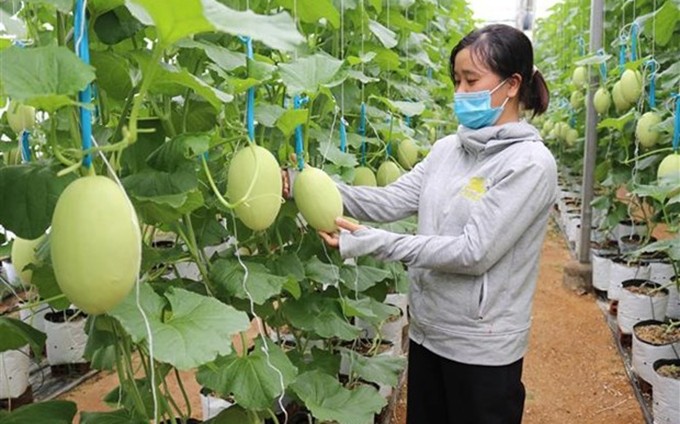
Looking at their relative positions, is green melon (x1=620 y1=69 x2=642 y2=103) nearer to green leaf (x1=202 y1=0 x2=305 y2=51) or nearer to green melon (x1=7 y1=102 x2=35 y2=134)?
green melon (x1=7 y1=102 x2=35 y2=134)

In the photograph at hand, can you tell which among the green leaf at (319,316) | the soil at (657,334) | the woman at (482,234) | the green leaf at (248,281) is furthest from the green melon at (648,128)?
the green leaf at (248,281)

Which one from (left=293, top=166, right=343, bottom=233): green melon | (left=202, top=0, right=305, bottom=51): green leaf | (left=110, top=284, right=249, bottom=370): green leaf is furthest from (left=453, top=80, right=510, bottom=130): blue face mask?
(left=202, top=0, right=305, bottom=51): green leaf

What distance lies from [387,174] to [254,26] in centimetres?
200

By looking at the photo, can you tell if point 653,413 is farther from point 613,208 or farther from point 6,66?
point 6,66

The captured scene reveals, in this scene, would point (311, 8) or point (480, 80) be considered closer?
point (311, 8)

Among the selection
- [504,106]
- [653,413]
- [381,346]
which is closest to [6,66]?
[504,106]

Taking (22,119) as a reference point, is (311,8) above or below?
above

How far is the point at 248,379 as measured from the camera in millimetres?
1529

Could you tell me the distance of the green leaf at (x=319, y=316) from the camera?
6.44 feet

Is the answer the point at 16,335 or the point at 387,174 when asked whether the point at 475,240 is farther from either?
the point at 16,335

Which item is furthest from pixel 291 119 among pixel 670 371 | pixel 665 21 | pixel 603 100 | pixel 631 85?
pixel 603 100

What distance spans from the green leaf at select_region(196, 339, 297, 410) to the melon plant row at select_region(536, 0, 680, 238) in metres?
1.51

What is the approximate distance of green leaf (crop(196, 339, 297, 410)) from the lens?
4.91 feet

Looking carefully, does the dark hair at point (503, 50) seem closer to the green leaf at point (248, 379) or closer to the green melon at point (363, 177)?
the green melon at point (363, 177)
